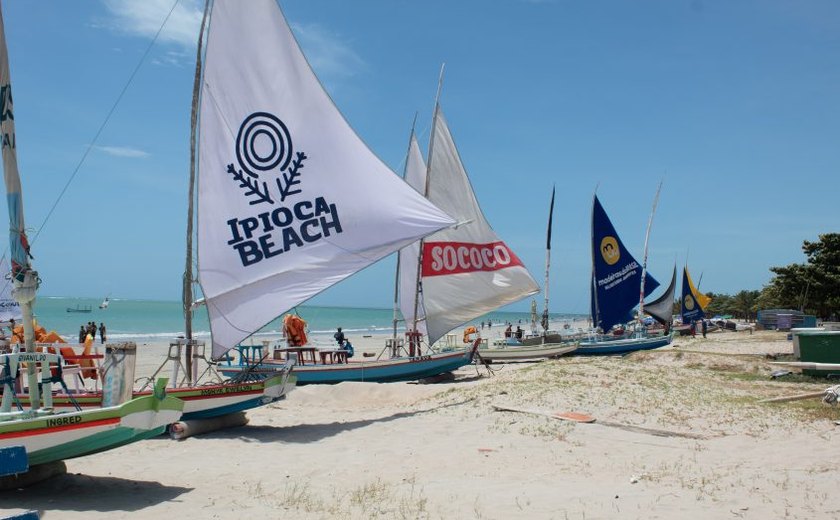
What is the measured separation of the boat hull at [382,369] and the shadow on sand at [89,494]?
7484mm

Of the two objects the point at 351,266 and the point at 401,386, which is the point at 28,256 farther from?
→ the point at 401,386

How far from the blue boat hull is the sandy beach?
564 inches

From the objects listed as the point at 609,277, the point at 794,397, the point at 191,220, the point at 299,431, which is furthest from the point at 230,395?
the point at 609,277

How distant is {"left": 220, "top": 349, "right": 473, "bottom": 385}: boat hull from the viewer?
667 inches

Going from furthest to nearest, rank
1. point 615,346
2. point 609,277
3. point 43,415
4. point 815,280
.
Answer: point 815,280, point 609,277, point 615,346, point 43,415

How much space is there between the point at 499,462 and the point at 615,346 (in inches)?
883

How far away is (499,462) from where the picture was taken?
8664 millimetres

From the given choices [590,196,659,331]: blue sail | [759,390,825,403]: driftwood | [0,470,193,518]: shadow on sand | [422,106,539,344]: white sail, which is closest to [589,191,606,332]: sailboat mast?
[590,196,659,331]: blue sail

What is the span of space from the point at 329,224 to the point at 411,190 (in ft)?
5.94

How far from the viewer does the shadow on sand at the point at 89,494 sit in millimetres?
7095

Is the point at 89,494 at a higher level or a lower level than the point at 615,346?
lower

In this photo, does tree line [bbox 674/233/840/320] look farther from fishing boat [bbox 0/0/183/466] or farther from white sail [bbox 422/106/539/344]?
fishing boat [bbox 0/0/183/466]

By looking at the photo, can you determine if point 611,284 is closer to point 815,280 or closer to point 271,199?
point 815,280

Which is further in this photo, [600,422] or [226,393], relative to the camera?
[226,393]
